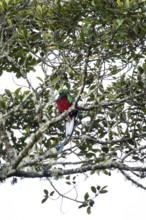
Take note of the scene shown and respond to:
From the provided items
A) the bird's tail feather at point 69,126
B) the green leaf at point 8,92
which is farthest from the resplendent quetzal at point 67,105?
the green leaf at point 8,92

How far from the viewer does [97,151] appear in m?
7.71

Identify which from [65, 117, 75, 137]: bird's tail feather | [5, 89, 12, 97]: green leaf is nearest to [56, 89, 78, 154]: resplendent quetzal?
[65, 117, 75, 137]: bird's tail feather

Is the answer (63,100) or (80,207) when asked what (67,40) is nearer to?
(63,100)

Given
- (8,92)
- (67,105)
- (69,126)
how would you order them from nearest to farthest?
(69,126) → (67,105) → (8,92)

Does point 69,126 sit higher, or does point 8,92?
point 8,92

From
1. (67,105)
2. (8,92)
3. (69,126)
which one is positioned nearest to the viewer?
(69,126)

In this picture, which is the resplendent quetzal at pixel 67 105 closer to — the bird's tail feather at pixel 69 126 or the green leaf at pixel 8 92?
the bird's tail feather at pixel 69 126

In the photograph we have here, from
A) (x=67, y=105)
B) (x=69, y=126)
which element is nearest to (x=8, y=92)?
(x=67, y=105)

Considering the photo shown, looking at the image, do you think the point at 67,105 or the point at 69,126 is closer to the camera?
the point at 69,126

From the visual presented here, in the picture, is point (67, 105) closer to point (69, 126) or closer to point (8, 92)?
point (69, 126)

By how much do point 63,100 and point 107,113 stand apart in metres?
0.65

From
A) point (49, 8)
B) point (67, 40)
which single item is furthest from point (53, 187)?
point (49, 8)

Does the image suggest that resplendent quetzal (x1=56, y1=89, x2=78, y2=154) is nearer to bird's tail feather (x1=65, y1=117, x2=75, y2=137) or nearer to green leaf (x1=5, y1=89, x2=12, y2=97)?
bird's tail feather (x1=65, y1=117, x2=75, y2=137)

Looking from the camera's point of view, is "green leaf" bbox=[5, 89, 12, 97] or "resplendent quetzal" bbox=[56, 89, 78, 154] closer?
"resplendent quetzal" bbox=[56, 89, 78, 154]
